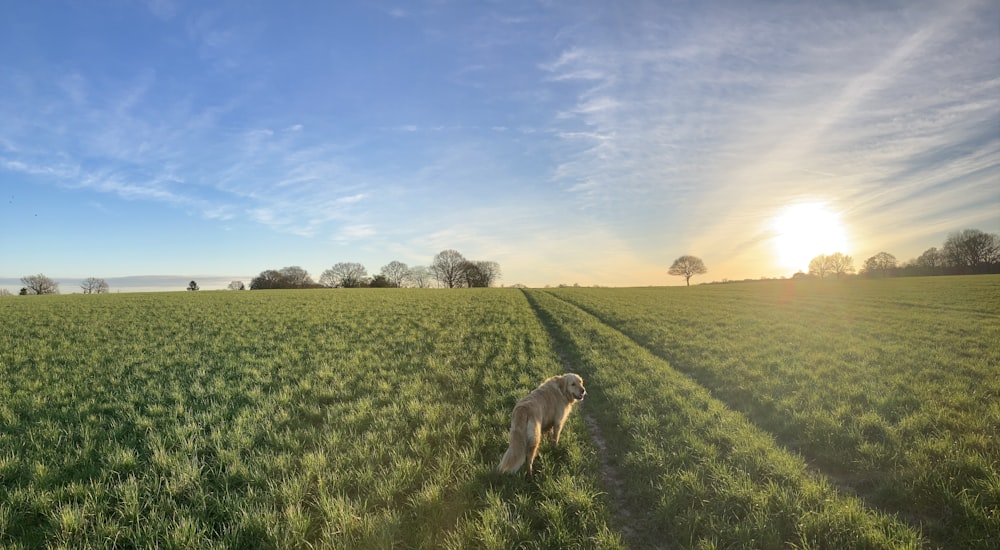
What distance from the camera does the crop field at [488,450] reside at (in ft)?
16.0

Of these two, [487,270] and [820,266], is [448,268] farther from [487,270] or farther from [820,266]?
[820,266]

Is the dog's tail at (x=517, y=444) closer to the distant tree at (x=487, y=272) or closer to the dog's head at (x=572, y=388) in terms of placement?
the dog's head at (x=572, y=388)

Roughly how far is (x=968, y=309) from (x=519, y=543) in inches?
1563

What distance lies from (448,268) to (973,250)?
11689cm

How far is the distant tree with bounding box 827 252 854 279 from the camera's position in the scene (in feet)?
358

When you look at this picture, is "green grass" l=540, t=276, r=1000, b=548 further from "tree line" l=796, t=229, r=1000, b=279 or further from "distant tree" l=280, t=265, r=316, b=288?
"distant tree" l=280, t=265, r=316, b=288

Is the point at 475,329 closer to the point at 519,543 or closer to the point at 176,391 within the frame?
the point at 176,391

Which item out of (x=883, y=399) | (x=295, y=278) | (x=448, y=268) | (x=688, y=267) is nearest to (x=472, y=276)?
(x=448, y=268)

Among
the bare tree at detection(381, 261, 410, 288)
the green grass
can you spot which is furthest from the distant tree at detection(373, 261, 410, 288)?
the green grass

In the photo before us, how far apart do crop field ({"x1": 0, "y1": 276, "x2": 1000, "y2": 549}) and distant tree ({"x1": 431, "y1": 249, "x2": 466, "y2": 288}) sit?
10530 centimetres

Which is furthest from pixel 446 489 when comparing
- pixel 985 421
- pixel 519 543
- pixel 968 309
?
pixel 968 309

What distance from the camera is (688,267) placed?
439ft

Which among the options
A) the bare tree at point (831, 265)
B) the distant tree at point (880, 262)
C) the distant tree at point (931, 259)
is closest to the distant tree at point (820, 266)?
the bare tree at point (831, 265)

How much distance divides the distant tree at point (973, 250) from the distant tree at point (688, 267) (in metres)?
54.1
